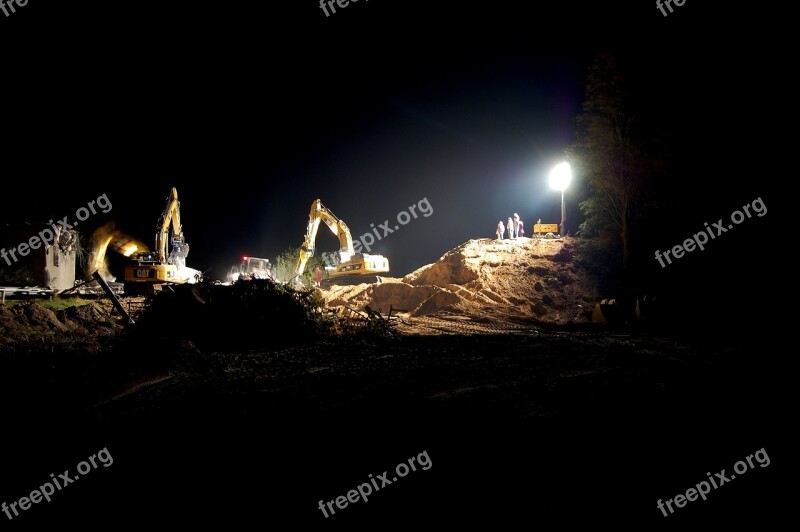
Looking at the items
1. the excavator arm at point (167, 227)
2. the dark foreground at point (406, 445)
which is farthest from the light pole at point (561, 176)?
the dark foreground at point (406, 445)

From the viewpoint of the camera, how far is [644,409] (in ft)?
13.6

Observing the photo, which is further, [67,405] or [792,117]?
[792,117]

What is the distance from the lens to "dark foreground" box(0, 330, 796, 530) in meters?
2.74

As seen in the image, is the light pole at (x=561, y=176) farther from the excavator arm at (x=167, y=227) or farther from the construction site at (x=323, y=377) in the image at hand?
the excavator arm at (x=167, y=227)

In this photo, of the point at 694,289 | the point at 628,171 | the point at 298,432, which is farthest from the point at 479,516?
the point at 628,171

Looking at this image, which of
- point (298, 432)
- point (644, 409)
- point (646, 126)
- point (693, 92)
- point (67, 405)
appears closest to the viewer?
point (298, 432)

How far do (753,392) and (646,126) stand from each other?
1705 cm

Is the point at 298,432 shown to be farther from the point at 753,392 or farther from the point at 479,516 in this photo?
Result: the point at 753,392

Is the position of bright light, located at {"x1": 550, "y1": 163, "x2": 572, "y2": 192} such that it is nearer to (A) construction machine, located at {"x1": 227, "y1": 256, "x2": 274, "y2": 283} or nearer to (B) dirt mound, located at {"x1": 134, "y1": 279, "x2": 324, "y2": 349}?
(A) construction machine, located at {"x1": 227, "y1": 256, "x2": 274, "y2": 283}

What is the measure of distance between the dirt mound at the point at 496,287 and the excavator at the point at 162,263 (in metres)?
6.44

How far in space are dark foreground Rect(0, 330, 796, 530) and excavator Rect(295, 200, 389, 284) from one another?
16.9 m

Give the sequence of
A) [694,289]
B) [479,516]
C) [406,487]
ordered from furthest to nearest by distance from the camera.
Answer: [694,289] → [406,487] → [479,516]

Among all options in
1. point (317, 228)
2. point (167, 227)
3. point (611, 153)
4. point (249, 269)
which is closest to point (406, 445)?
point (167, 227)

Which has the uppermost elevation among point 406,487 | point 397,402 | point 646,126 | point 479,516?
point 646,126
